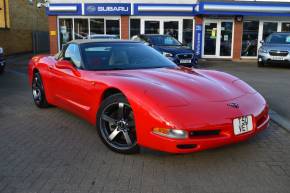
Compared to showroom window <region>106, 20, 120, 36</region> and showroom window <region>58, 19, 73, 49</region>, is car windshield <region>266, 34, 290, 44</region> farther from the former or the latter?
showroom window <region>58, 19, 73, 49</region>

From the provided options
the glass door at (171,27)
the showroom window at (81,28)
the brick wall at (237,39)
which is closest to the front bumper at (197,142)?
the brick wall at (237,39)

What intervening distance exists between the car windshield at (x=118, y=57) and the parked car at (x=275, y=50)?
1173 centimetres

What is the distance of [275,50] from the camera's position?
16.1m

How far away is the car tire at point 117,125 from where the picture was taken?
14.2 feet

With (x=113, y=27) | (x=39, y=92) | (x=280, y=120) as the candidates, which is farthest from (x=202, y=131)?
(x=113, y=27)

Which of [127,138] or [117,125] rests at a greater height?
[117,125]

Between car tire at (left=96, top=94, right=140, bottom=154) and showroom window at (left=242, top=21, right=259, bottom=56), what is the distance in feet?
61.8

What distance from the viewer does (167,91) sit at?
13.7ft

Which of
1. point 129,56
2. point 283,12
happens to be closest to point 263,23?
point 283,12

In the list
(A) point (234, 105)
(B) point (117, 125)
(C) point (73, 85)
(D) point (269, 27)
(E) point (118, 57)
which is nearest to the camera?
(A) point (234, 105)

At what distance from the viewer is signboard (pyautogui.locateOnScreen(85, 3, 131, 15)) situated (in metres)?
21.3

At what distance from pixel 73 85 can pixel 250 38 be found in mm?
18528

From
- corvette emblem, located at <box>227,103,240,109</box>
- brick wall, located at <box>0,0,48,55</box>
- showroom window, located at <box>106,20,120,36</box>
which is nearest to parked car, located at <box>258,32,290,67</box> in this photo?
showroom window, located at <box>106,20,120,36</box>

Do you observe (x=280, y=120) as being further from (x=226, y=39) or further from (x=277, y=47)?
(x=226, y=39)
